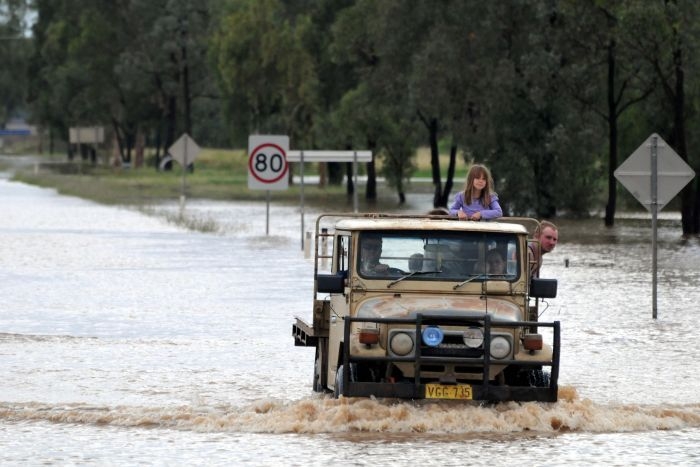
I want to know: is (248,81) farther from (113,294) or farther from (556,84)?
(113,294)

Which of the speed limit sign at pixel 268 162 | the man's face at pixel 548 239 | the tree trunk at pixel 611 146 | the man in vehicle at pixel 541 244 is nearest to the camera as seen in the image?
the man in vehicle at pixel 541 244

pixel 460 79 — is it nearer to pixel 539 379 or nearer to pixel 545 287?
→ pixel 545 287

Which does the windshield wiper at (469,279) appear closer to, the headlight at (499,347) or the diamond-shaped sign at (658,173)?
the headlight at (499,347)

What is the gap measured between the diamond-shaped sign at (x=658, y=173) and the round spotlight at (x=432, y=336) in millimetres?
10274

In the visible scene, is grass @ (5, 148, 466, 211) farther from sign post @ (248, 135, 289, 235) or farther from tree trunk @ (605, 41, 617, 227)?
sign post @ (248, 135, 289, 235)

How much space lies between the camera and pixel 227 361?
17.0 metres

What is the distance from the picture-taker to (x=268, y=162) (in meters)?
41.7

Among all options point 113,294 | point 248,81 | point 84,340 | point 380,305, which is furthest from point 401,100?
point 380,305

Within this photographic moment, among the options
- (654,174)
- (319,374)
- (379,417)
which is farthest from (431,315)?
(654,174)

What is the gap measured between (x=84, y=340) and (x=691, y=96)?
119ft

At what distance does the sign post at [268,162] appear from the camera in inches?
1633

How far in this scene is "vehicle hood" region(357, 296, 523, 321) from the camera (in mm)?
12297

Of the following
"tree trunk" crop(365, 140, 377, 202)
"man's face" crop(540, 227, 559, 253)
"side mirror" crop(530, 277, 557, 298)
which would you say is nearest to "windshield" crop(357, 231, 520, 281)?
"side mirror" crop(530, 277, 557, 298)

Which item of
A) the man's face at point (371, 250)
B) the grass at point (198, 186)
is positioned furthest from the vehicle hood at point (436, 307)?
the grass at point (198, 186)
